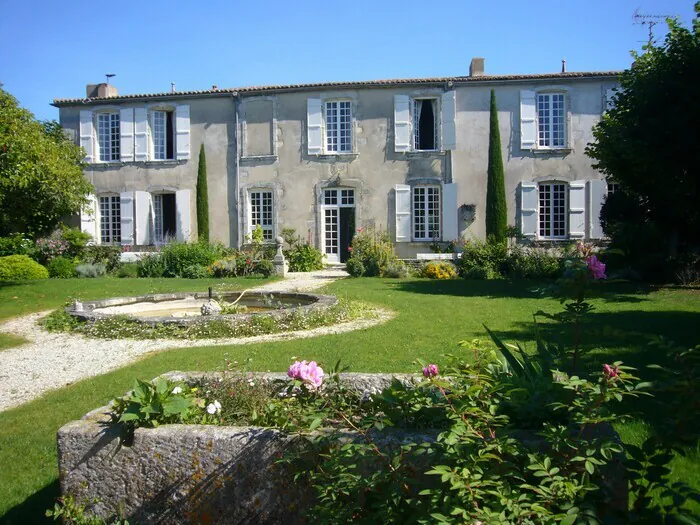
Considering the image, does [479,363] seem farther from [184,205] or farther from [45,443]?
[184,205]

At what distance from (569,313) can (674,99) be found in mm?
8329

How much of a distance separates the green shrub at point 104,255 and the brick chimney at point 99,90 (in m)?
5.87

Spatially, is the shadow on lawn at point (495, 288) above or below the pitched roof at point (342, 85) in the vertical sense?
below

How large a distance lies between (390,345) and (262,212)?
14.5 meters

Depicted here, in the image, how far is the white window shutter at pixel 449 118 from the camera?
19062 millimetres

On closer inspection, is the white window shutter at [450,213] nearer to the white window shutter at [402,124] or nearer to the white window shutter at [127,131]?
the white window shutter at [402,124]

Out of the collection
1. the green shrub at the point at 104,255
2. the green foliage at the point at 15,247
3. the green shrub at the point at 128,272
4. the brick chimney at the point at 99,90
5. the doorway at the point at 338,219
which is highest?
the brick chimney at the point at 99,90

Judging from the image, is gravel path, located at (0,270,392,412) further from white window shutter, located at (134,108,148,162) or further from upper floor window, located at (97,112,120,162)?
upper floor window, located at (97,112,120,162)

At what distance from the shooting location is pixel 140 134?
20766mm

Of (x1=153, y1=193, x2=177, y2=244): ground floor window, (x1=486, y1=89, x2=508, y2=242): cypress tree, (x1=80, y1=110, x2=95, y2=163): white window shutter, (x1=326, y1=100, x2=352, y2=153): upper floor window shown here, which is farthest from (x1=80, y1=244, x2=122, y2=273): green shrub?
(x1=486, y1=89, x2=508, y2=242): cypress tree

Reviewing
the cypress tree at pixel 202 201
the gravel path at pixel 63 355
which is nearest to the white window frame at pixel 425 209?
the cypress tree at pixel 202 201

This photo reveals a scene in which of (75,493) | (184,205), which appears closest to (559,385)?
(75,493)

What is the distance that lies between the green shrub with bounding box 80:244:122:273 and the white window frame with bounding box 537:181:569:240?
46.4 ft

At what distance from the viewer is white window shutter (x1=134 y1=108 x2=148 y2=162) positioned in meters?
20.8
